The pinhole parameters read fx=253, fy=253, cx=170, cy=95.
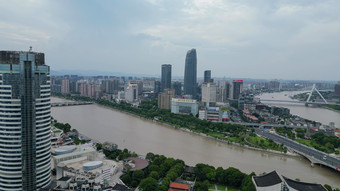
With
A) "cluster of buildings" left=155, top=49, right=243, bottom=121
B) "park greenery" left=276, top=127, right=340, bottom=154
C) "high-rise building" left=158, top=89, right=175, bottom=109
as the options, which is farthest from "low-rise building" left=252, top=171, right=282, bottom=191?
"high-rise building" left=158, top=89, right=175, bottom=109

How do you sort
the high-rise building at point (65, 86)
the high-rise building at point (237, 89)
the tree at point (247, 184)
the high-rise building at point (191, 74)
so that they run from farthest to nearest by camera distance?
the high-rise building at point (65, 86)
the high-rise building at point (191, 74)
the high-rise building at point (237, 89)
the tree at point (247, 184)

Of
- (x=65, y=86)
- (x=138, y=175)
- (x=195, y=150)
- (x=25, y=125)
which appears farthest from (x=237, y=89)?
(x=25, y=125)

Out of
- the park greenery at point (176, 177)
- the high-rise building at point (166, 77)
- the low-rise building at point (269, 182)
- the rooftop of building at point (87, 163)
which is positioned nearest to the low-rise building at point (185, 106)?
the park greenery at point (176, 177)

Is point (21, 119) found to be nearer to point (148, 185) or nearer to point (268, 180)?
point (148, 185)

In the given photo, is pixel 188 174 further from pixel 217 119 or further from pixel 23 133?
pixel 217 119

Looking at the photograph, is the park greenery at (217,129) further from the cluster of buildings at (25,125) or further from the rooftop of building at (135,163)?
the cluster of buildings at (25,125)
